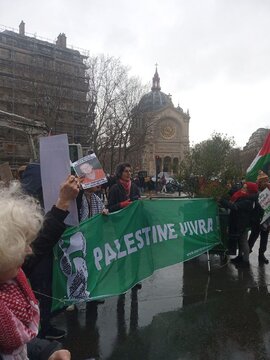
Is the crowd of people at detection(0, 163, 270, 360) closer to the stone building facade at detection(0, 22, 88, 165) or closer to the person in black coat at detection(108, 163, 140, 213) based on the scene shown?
the person in black coat at detection(108, 163, 140, 213)

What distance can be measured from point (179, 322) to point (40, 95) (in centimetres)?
3492

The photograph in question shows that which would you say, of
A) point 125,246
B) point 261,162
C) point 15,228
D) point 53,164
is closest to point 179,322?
point 125,246

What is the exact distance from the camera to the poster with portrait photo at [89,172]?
3918 mm

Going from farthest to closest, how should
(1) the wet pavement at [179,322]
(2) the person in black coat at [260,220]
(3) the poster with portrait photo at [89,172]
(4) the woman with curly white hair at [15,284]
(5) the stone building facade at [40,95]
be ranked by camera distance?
1. (5) the stone building facade at [40,95]
2. (2) the person in black coat at [260,220]
3. (1) the wet pavement at [179,322]
4. (3) the poster with portrait photo at [89,172]
5. (4) the woman with curly white hair at [15,284]

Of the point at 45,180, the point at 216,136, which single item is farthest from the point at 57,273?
the point at 216,136

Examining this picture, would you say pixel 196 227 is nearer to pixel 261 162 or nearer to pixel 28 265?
pixel 261 162

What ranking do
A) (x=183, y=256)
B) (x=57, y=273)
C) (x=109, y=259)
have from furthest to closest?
(x=183, y=256) → (x=109, y=259) → (x=57, y=273)

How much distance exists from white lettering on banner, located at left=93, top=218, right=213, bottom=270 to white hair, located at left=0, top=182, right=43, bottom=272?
3028 mm

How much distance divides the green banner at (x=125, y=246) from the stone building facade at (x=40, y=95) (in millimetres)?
27452

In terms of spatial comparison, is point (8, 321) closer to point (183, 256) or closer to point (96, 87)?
point (183, 256)

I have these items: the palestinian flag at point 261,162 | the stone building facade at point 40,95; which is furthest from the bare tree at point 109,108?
the palestinian flag at point 261,162

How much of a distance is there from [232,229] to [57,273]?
4.22m

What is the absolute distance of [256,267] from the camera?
774cm

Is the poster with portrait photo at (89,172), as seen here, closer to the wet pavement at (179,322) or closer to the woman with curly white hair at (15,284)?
the wet pavement at (179,322)
